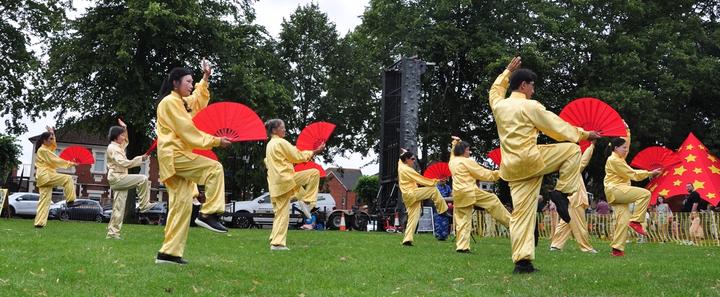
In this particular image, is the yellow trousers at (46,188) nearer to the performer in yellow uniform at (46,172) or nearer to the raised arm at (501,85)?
the performer in yellow uniform at (46,172)

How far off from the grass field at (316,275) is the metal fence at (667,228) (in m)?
10.0

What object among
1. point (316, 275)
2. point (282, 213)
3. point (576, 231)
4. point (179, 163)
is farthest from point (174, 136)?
point (576, 231)

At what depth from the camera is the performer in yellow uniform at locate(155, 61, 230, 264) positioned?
7.27m

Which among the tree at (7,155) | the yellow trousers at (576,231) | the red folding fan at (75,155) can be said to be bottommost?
the yellow trousers at (576,231)

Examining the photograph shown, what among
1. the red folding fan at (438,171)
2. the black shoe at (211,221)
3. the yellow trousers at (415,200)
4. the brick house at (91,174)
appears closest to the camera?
the black shoe at (211,221)

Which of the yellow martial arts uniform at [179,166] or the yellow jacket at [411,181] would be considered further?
the yellow jacket at [411,181]

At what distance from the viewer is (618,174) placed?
1133 centimetres

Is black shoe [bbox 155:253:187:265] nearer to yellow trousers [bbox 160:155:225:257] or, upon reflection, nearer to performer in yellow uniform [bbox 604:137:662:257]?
yellow trousers [bbox 160:155:225:257]

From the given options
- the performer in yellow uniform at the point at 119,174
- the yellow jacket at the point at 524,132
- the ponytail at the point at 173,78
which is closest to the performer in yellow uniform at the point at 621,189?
the yellow jacket at the point at 524,132

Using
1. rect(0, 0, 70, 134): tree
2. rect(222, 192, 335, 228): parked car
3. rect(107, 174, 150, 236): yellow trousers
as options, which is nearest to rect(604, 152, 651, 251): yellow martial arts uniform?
rect(107, 174, 150, 236): yellow trousers

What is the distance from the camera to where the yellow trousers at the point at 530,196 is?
7.36 m

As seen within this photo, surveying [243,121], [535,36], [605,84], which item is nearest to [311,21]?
[535,36]

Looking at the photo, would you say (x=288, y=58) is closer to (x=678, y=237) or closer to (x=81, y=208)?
(x=81, y=208)

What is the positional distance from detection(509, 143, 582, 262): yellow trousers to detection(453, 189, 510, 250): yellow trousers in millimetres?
3407
